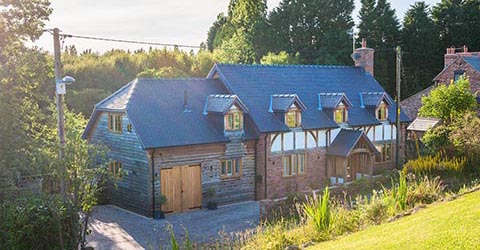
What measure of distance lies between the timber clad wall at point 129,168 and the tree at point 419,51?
36700mm

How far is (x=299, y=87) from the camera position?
27047 millimetres

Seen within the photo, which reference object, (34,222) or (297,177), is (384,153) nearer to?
(297,177)

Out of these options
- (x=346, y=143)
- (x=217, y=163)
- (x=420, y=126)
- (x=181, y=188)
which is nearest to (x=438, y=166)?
(x=346, y=143)

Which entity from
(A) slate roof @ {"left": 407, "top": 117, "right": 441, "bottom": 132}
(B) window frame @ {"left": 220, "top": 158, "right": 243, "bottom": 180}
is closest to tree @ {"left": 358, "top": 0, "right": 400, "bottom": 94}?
(A) slate roof @ {"left": 407, "top": 117, "right": 441, "bottom": 132}

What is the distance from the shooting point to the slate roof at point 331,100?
25734 millimetres

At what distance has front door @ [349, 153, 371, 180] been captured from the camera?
26047 mm

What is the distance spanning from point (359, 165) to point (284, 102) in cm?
531

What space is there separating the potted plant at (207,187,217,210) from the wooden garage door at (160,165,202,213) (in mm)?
361

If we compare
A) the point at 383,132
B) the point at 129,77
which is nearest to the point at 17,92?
the point at 383,132

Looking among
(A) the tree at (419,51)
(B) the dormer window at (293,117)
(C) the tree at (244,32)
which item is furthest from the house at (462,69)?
(B) the dormer window at (293,117)

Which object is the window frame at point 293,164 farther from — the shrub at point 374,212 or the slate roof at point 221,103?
the shrub at point 374,212

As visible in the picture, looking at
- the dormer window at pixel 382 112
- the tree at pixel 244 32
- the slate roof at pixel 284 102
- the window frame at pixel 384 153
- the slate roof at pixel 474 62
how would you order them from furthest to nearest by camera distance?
1. the tree at pixel 244 32
2. the slate roof at pixel 474 62
3. the window frame at pixel 384 153
4. the dormer window at pixel 382 112
5. the slate roof at pixel 284 102

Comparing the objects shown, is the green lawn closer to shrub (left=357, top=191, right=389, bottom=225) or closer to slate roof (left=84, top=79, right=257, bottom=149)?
shrub (left=357, top=191, right=389, bottom=225)

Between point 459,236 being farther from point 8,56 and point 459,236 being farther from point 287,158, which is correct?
point 287,158
